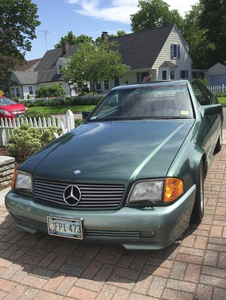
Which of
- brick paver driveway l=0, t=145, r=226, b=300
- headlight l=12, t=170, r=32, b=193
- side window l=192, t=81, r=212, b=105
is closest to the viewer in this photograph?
brick paver driveway l=0, t=145, r=226, b=300

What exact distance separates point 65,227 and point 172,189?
1.00m

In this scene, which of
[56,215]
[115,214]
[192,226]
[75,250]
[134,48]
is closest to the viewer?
[115,214]

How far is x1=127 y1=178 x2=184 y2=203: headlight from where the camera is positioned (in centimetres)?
236

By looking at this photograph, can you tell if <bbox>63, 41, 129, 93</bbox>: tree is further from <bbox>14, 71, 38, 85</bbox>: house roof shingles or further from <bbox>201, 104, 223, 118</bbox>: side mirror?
<bbox>201, 104, 223, 118</bbox>: side mirror

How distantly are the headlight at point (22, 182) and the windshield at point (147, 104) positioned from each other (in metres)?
1.64

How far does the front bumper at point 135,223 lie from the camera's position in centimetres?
227

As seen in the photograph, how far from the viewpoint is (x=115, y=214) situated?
2.31m

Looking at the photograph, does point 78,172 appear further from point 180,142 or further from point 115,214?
point 180,142

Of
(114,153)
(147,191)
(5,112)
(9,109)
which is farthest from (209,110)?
Answer: (9,109)

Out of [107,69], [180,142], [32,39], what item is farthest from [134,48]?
[180,142]

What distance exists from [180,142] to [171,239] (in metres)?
1.00

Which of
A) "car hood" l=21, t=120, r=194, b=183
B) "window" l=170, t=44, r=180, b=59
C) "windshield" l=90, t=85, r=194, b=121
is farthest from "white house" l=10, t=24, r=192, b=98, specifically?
"car hood" l=21, t=120, r=194, b=183

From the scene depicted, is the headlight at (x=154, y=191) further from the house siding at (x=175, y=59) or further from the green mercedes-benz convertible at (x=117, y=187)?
the house siding at (x=175, y=59)

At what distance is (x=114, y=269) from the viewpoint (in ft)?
8.26
